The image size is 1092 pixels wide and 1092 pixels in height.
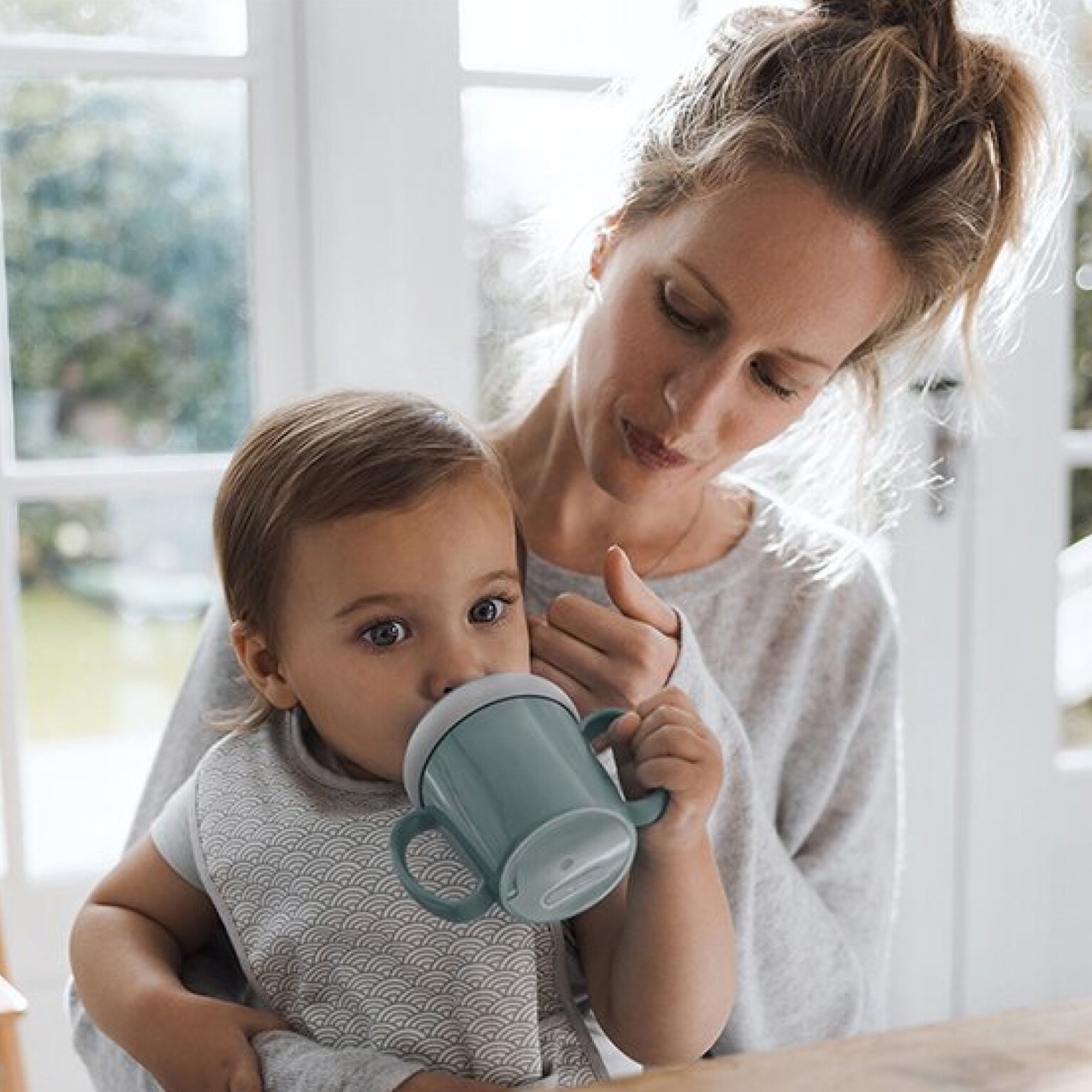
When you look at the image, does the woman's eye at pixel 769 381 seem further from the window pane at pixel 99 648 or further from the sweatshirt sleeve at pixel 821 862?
the window pane at pixel 99 648

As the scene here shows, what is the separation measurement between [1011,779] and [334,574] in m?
1.85

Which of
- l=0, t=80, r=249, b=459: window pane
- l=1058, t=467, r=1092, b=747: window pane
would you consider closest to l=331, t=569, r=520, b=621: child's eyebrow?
l=0, t=80, r=249, b=459: window pane

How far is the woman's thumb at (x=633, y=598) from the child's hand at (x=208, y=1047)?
1.22 feet

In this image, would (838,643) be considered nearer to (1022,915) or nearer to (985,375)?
(985,375)

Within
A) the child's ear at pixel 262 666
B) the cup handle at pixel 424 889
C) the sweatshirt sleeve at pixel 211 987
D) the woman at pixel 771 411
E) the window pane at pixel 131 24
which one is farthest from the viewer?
the window pane at pixel 131 24

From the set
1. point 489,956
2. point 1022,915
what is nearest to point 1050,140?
point 489,956

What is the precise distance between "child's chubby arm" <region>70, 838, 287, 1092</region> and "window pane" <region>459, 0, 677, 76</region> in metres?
1.28

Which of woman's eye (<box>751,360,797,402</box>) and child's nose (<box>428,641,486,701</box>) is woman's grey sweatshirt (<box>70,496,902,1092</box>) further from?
child's nose (<box>428,641,486,701</box>)

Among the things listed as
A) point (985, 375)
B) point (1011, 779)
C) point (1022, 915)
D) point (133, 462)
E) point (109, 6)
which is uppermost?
point (109, 6)

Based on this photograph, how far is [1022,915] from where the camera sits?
257 centimetres

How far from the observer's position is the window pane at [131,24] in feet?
6.05

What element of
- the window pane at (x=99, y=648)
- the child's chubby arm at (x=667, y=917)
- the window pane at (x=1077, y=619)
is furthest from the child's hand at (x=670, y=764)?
the window pane at (x=1077, y=619)

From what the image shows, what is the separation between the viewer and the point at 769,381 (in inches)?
48.3

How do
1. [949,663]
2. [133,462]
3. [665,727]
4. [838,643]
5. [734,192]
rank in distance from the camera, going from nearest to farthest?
[665,727] → [734,192] → [838,643] → [133,462] → [949,663]
